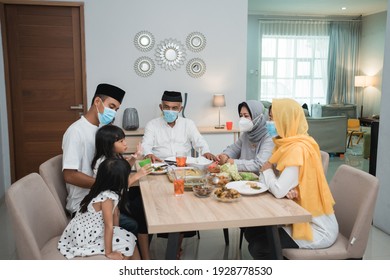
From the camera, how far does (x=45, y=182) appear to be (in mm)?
2037

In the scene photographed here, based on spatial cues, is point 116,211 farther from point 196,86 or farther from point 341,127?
point 341,127

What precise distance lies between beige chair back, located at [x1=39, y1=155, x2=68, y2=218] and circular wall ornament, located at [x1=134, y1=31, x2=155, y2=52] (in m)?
2.54

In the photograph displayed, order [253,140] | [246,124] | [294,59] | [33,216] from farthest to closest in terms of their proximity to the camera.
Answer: [294,59], [253,140], [246,124], [33,216]

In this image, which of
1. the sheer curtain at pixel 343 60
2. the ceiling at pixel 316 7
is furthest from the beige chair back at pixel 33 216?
the sheer curtain at pixel 343 60

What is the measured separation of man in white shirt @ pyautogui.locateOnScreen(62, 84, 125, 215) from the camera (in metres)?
2.11

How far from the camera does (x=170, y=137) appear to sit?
3.29 metres

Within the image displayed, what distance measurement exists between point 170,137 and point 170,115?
263mm

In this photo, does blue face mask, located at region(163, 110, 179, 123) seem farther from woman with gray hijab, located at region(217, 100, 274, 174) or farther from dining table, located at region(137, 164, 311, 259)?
dining table, located at region(137, 164, 311, 259)

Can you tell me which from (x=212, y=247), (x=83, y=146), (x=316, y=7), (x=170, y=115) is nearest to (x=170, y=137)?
(x=170, y=115)

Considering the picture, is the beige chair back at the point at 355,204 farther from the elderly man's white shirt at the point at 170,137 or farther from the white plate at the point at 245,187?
the elderly man's white shirt at the point at 170,137

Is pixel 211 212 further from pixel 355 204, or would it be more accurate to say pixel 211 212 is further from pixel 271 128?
pixel 271 128
